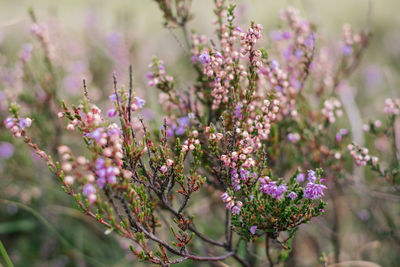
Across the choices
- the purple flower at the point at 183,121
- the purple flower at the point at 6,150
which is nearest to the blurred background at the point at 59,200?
the purple flower at the point at 6,150

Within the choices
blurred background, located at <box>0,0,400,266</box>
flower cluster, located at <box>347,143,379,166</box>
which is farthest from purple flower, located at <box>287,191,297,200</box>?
blurred background, located at <box>0,0,400,266</box>

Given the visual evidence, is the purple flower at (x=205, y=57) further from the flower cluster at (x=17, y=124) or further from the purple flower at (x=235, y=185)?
the flower cluster at (x=17, y=124)

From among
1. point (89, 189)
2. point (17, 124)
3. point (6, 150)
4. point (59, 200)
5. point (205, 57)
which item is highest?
point (6, 150)

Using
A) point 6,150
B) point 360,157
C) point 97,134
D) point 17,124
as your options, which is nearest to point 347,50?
point 360,157

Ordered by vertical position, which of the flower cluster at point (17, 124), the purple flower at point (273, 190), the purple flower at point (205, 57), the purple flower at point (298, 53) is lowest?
the purple flower at point (273, 190)

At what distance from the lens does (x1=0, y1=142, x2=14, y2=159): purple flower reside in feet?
17.1

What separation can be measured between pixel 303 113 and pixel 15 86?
399 centimetres

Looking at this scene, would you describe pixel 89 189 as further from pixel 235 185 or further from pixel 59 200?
pixel 59 200

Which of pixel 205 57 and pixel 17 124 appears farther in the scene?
pixel 205 57

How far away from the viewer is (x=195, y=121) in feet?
10.1

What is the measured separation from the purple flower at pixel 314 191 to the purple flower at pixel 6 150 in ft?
15.5

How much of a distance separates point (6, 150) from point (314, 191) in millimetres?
4901

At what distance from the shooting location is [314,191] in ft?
7.22

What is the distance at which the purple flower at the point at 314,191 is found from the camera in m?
2.19
